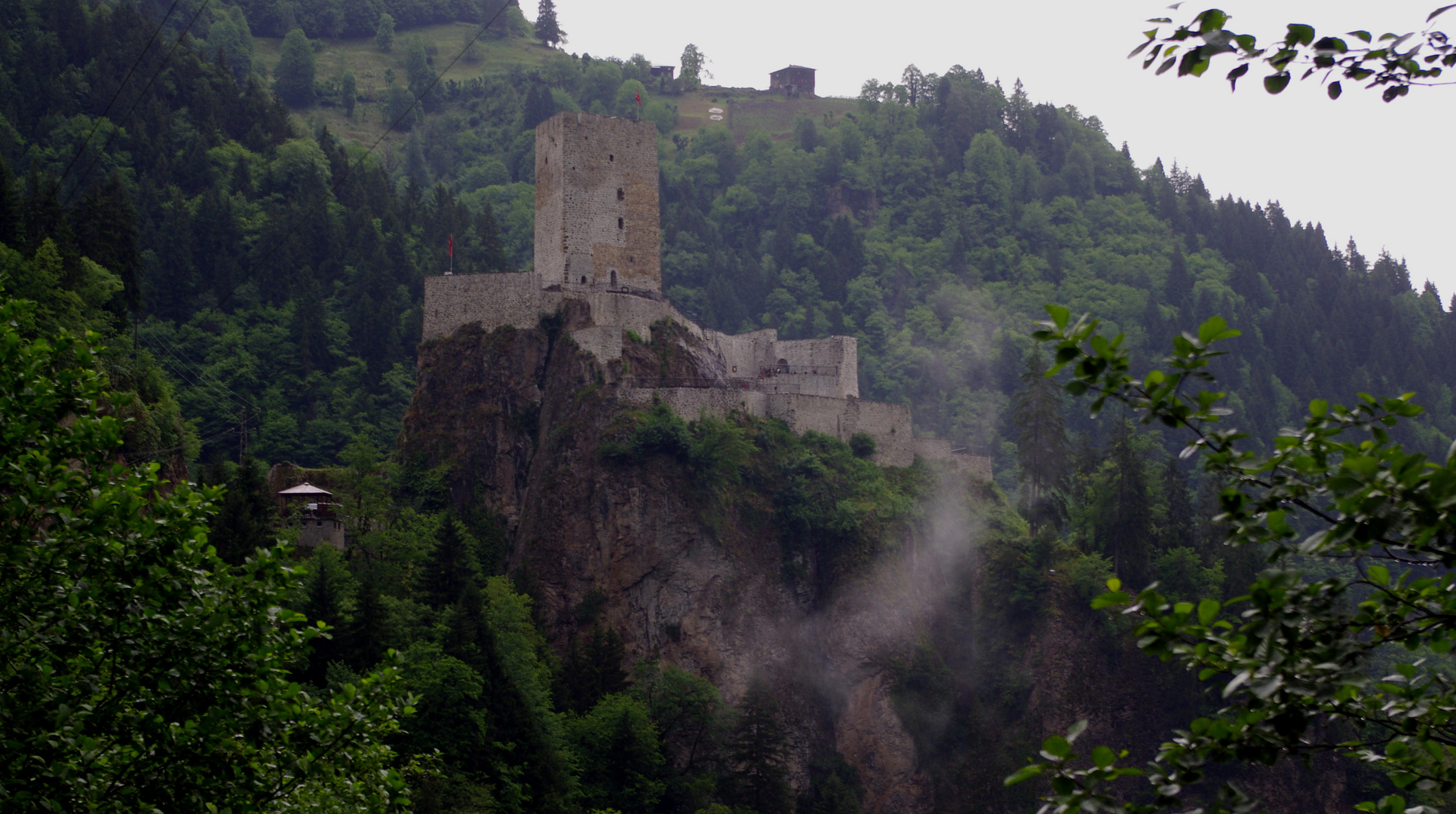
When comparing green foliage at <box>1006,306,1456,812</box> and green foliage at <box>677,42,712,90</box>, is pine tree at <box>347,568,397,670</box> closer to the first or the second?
green foliage at <box>1006,306,1456,812</box>

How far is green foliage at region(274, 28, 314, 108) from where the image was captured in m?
151

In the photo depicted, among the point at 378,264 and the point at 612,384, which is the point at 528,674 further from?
the point at 378,264

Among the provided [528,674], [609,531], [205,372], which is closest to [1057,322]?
[528,674]

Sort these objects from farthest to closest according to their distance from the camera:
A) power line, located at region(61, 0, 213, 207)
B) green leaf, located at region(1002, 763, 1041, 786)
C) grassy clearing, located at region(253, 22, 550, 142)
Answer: grassy clearing, located at region(253, 22, 550, 142) → power line, located at region(61, 0, 213, 207) → green leaf, located at region(1002, 763, 1041, 786)

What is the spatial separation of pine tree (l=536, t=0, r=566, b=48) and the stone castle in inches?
5082

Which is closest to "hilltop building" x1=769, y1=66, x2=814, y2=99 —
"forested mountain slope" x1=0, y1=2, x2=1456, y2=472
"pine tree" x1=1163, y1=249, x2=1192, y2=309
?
"forested mountain slope" x1=0, y1=2, x2=1456, y2=472

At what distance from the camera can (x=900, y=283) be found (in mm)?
138500

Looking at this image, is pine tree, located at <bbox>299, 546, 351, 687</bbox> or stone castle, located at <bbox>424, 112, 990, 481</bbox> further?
stone castle, located at <bbox>424, 112, 990, 481</bbox>

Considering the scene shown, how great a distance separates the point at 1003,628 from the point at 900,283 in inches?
3006

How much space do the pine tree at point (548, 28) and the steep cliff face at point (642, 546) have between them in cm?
13677

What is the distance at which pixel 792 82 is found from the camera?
596 feet

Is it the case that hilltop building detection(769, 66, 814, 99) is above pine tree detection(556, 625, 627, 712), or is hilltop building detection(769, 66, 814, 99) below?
above

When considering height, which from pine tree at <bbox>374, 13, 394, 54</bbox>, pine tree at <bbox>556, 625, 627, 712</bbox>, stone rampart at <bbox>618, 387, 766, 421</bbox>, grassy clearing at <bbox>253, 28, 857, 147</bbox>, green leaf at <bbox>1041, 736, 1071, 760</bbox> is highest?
pine tree at <bbox>374, 13, 394, 54</bbox>

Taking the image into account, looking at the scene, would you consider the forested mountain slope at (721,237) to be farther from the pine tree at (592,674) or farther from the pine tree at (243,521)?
the pine tree at (592,674)
